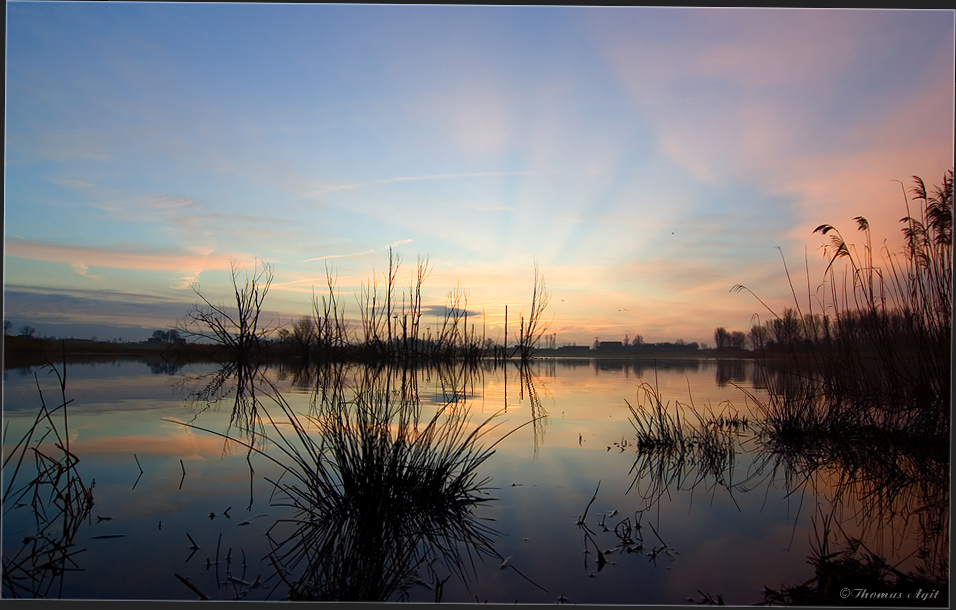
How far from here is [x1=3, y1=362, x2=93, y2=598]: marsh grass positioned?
1.84 metres

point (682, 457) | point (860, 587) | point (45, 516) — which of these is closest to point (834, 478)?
point (682, 457)

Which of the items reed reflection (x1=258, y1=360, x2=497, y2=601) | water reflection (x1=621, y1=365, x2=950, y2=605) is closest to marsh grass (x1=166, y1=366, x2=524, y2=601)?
reed reflection (x1=258, y1=360, x2=497, y2=601)

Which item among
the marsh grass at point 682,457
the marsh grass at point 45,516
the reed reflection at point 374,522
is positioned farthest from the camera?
the marsh grass at point 682,457

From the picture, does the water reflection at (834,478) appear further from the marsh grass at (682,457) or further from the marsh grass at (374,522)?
the marsh grass at (374,522)

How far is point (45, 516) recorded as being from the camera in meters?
2.30

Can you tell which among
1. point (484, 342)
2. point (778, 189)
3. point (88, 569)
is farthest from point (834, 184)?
point (484, 342)

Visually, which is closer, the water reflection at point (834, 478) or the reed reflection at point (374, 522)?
the reed reflection at point (374, 522)

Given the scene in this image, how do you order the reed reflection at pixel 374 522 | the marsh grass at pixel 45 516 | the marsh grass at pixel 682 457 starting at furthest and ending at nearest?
the marsh grass at pixel 682 457 → the marsh grass at pixel 45 516 → the reed reflection at pixel 374 522

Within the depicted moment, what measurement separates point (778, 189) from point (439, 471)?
2859 millimetres

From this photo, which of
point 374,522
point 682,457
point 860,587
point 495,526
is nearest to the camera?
point 860,587

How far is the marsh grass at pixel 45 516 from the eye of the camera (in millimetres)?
1842

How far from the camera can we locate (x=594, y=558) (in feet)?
6.35

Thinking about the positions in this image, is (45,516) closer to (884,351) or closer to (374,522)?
(374,522)

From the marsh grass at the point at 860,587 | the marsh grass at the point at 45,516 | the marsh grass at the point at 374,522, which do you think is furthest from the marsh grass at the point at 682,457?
the marsh grass at the point at 45,516
